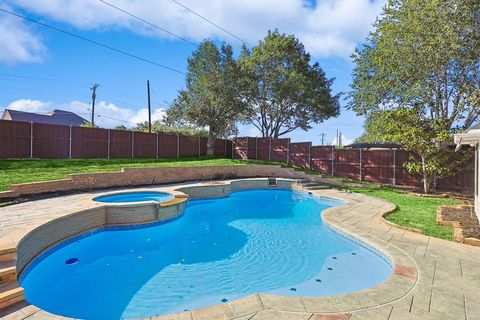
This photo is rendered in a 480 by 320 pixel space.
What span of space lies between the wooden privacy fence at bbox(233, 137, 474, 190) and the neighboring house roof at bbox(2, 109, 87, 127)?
19.4 meters

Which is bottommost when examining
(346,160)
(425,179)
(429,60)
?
(425,179)

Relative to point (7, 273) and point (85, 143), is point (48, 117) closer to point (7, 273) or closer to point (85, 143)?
point (85, 143)

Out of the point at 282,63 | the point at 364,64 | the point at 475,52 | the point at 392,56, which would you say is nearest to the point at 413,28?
the point at 392,56

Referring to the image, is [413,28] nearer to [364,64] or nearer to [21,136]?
[364,64]

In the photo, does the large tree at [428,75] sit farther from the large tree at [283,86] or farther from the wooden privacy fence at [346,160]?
the large tree at [283,86]

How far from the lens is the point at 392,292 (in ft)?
11.7

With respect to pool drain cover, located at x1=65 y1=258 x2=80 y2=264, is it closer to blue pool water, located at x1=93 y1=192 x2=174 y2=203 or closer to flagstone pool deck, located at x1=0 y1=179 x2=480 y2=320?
flagstone pool deck, located at x1=0 y1=179 x2=480 y2=320

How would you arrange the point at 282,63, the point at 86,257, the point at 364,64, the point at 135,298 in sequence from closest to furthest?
the point at 135,298 < the point at 86,257 < the point at 364,64 < the point at 282,63

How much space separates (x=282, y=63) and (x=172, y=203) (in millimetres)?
16460

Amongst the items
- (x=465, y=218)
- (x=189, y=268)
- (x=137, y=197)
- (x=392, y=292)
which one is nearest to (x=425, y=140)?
(x=465, y=218)

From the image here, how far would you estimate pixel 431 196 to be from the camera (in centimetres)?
1157

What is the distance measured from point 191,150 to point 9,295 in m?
18.7

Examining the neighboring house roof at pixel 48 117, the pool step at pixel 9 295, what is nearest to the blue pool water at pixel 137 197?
the pool step at pixel 9 295

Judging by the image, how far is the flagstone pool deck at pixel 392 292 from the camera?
10.1 ft
